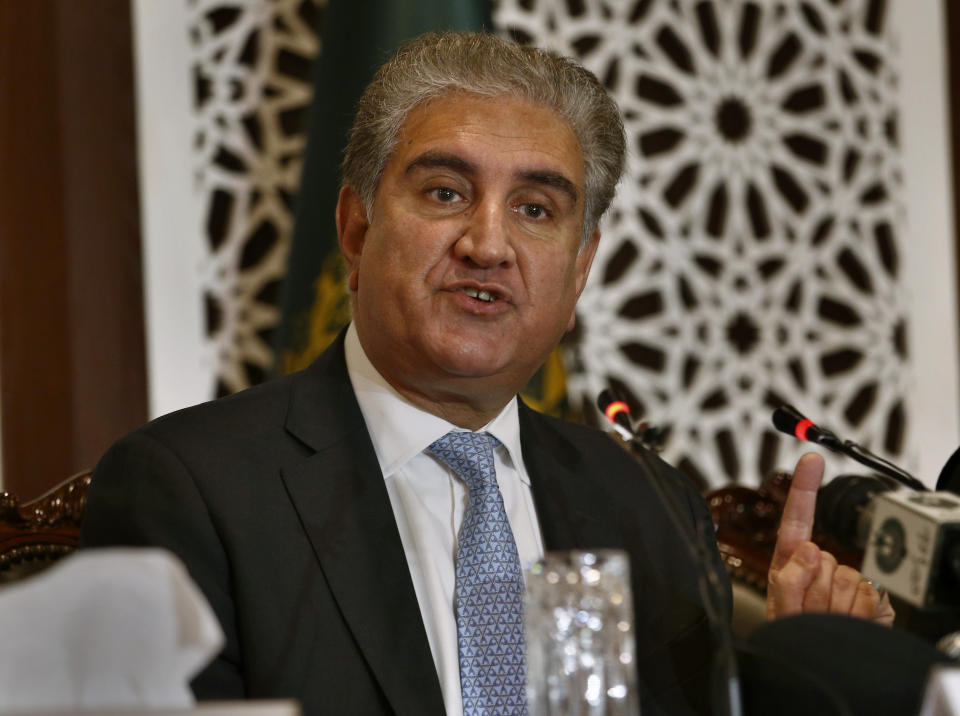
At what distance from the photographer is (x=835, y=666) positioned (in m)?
1.23

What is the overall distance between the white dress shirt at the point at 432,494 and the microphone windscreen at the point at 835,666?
56 cm

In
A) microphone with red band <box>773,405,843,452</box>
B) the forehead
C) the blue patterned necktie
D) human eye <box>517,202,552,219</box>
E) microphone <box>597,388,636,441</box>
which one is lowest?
the blue patterned necktie

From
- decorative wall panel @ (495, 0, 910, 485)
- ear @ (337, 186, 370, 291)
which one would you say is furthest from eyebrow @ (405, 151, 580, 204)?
decorative wall panel @ (495, 0, 910, 485)

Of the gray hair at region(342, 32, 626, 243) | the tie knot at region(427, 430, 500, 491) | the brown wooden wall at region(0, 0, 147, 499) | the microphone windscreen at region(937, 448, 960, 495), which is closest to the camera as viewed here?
the microphone windscreen at region(937, 448, 960, 495)

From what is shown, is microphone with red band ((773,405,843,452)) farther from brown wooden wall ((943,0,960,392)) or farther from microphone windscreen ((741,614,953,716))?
brown wooden wall ((943,0,960,392))

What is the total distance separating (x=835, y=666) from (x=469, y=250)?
3.02 ft

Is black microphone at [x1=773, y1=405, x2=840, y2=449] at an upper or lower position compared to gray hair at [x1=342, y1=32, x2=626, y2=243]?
lower

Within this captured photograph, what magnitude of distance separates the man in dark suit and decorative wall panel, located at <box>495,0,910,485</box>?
5.73ft

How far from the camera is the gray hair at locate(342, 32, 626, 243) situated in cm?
199

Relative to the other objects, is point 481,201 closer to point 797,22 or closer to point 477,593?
point 477,593

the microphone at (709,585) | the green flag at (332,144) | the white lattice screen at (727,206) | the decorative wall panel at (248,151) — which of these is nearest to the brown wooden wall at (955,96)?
the white lattice screen at (727,206)

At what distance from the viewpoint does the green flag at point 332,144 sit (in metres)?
3.15

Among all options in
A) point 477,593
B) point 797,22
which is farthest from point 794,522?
point 797,22

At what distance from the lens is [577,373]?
12.5 ft
